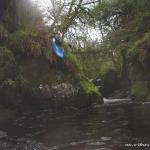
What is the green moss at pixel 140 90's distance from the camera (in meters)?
21.3

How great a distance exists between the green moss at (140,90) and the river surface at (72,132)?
30.3ft

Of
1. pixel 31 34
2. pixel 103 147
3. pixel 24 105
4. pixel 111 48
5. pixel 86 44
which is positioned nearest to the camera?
pixel 103 147

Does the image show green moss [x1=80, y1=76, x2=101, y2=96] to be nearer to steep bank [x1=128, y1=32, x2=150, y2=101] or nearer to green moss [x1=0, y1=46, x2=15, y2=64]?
green moss [x1=0, y1=46, x2=15, y2=64]

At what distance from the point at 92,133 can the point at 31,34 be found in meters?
6.20

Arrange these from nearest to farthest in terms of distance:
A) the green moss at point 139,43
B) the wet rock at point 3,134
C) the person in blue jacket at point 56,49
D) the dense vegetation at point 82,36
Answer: the wet rock at point 3,134
the dense vegetation at point 82,36
the person in blue jacket at point 56,49
the green moss at point 139,43

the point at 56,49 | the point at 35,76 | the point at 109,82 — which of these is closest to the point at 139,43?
the point at 109,82

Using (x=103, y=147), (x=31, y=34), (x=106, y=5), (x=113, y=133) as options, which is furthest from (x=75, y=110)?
(x=106, y=5)

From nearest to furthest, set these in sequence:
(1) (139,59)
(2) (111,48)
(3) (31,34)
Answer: (3) (31,34)
(1) (139,59)
(2) (111,48)

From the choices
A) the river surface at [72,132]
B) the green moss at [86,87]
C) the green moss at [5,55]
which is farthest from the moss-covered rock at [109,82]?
the river surface at [72,132]

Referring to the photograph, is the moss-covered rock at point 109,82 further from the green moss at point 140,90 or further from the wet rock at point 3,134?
the wet rock at point 3,134

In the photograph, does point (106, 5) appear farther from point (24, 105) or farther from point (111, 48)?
point (24, 105)

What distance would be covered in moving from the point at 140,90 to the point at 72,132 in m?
13.4

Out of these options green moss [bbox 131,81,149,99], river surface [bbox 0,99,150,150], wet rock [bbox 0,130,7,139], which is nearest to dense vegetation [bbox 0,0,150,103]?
green moss [bbox 131,81,149,99]

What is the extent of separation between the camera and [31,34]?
13.9 m
